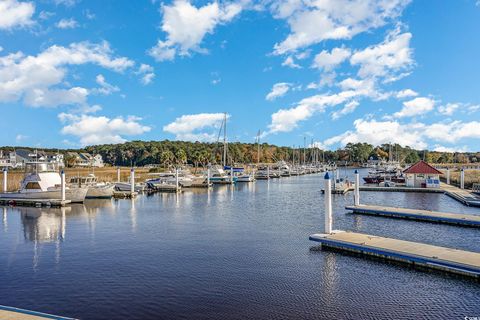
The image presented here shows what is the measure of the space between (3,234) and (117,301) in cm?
2009

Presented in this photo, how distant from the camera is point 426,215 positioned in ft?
110

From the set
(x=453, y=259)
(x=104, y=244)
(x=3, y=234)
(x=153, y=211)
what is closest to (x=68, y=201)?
(x=153, y=211)

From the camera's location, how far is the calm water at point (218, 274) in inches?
582

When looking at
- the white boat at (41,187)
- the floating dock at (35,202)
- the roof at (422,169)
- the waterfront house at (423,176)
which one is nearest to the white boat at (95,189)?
the white boat at (41,187)

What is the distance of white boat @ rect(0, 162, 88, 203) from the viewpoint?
48344mm

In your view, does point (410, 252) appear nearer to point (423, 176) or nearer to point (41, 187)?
point (41, 187)

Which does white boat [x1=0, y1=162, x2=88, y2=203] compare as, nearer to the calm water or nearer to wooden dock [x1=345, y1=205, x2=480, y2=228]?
the calm water

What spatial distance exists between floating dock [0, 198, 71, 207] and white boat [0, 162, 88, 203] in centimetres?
41

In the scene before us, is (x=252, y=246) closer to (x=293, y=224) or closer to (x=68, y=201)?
(x=293, y=224)

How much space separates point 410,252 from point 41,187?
45205 millimetres

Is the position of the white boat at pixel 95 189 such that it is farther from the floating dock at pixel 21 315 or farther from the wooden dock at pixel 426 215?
the floating dock at pixel 21 315

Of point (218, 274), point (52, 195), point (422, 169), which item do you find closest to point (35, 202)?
point (52, 195)

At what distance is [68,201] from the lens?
156 ft

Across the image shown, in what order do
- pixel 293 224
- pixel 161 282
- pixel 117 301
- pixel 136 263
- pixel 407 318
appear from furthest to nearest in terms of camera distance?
pixel 293 224
pixel 136 263
pixel 161 282
pixel 117 301
pixel 407 318
